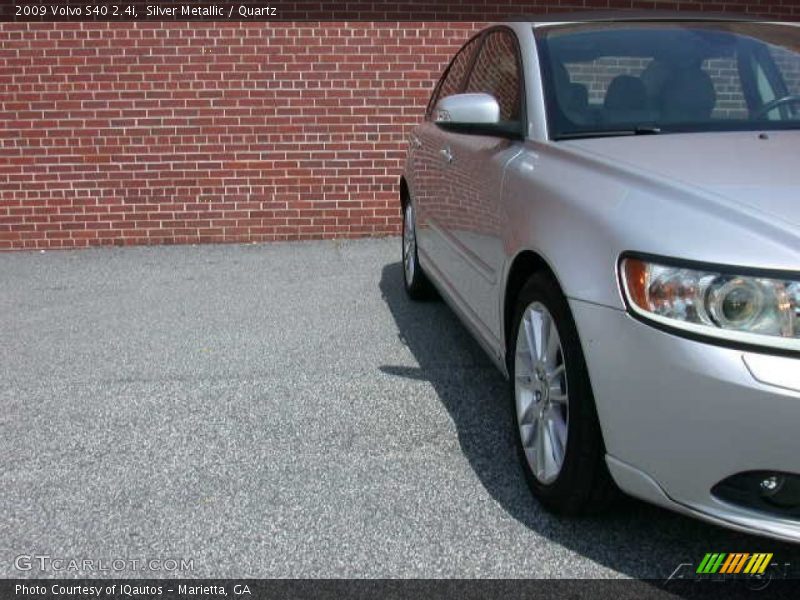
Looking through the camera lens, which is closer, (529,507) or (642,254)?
(642,254)

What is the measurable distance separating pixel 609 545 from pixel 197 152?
662 cm

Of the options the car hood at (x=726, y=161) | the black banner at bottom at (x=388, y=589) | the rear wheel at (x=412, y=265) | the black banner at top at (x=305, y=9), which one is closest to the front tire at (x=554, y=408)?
the black banner at bottom at (x=388, y=589)

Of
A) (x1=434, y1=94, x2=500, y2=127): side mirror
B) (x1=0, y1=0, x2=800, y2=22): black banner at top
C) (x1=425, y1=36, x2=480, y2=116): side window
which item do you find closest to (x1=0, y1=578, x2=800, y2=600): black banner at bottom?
(x1=434, y1=94, x2=500, y2=127): side mirror

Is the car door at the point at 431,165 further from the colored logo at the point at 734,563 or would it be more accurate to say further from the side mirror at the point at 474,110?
the colored logo at the point at 734,563

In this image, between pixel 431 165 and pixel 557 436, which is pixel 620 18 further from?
pixel 557 436

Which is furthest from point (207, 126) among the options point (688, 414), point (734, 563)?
point (688, 414)

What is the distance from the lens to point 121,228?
8875 millimetres

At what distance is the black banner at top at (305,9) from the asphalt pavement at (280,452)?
3.05 meters

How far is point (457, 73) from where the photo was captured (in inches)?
220

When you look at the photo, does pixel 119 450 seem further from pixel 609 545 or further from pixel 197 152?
pixel 197 152

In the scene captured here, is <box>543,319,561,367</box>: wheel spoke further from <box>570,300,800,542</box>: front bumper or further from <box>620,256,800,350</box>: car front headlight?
<box>620,256,800,350</box>: car front headlight

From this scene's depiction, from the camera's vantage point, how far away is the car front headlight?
239 cm

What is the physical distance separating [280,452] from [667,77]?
2155 mm

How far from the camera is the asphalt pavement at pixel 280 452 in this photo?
3041 millimetres
